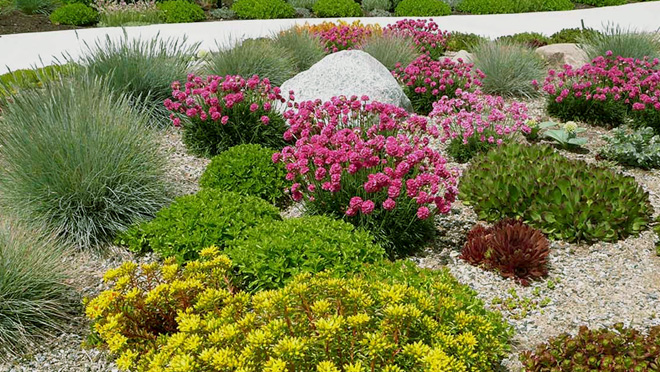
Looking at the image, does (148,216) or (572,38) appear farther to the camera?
(572,38)

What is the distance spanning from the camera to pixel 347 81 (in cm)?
796

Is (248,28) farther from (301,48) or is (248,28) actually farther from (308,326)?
(308,326)

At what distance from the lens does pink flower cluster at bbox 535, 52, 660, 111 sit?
7.89 meters

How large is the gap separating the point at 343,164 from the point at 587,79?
18.7 ft

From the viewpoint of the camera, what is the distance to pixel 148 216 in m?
5.35

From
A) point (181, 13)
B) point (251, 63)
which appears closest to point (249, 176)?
point (251, 63)

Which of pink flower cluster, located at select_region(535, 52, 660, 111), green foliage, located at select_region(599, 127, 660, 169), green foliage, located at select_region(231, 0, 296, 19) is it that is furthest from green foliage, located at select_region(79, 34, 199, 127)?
green foliage, located at select_region(231, 0, 296, 19)

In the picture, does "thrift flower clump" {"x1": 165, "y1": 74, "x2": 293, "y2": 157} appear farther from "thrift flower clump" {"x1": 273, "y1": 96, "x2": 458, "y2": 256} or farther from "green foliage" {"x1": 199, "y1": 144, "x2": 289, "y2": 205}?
"thrift flower clump" {"x1": 273, "y1": 96, "x2": 458, "y2": 256}

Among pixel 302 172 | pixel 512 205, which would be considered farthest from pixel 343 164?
pixel 512 205

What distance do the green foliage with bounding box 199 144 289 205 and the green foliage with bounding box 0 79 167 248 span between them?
0.72m

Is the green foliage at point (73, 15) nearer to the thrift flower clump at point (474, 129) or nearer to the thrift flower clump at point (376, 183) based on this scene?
the thrift flower clump at point (474, 129)

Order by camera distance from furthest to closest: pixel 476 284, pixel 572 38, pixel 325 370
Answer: pixel 572 38 → pixel 476 284 → pixel 325 370

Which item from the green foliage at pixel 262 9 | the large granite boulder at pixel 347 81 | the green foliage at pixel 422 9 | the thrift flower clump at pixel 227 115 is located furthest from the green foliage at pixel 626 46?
the green foliage at pixel 262 9

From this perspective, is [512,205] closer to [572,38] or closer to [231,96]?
[231,96]
